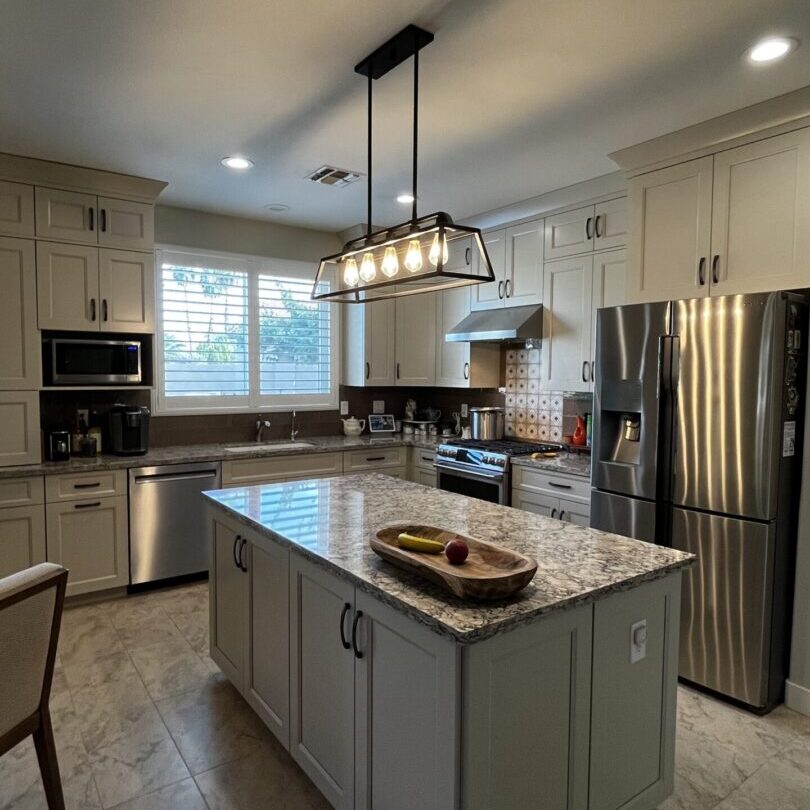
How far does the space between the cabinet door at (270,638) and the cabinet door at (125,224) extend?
2411 millimetres

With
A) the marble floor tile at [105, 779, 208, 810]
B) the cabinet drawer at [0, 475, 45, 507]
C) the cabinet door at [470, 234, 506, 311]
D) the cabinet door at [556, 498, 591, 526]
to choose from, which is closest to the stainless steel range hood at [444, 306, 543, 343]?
the cabinet door at [470, 234, 506, 311]

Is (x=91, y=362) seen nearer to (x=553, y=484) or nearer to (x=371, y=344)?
(x=371, y=344)

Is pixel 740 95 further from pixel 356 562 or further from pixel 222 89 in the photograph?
pixel 356 562

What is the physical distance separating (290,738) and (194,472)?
7.14 feet

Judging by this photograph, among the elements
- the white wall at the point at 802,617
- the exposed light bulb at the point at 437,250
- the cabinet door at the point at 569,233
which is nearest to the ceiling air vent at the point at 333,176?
the cabinet door at the point at 569,233

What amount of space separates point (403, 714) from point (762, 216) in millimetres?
2508

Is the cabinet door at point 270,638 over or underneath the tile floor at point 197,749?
over

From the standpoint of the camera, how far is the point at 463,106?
2.58 metres

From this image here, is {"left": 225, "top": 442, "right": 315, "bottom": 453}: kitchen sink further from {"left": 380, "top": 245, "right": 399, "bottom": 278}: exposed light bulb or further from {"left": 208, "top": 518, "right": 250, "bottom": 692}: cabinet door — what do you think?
{"left": 380, "top": 245, "right": 399, "bottom": 278}: exposed light bulb

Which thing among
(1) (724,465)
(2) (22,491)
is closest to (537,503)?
(1) (724,465)

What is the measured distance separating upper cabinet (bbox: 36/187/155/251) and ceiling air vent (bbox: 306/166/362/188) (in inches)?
44.9

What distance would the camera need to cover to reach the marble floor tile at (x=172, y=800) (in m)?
1.94

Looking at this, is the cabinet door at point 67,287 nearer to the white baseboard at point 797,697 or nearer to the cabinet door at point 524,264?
the cabinet door at point 524,264

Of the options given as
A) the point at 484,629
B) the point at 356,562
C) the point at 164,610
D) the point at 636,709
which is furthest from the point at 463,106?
the point at 164,610
